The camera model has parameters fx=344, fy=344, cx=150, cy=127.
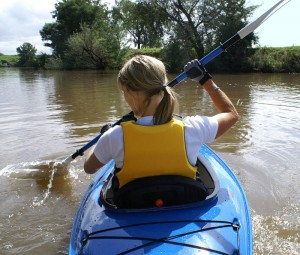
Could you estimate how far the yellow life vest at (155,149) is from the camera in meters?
1.78

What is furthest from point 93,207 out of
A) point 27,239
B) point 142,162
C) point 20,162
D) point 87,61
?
point 87,61

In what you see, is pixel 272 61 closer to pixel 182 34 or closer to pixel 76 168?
pixel 182 34

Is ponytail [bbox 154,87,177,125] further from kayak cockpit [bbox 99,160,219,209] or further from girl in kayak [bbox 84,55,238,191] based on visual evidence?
kayak cockpit [bbox 99,160,219,209]

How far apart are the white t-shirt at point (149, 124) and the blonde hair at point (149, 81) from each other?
Result: 85mm

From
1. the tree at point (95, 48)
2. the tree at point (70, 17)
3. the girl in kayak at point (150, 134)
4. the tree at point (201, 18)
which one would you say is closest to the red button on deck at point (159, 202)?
the girl in kayak at point (150, 134)

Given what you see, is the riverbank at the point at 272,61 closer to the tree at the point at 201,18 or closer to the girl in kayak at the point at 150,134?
the tree at the point at 201,18

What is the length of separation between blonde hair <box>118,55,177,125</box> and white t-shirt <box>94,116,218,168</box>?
8 cm

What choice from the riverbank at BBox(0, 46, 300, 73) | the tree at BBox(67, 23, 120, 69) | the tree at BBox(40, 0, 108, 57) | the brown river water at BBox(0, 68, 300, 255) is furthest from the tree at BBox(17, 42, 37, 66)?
the brown river water at BBox(0, 68, 300, 255)

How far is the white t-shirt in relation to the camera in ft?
6.00

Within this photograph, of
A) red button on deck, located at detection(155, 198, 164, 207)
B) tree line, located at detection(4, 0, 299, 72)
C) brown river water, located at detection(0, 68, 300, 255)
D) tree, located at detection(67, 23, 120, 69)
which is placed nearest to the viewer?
red button on deck, located at detection(155, 198, 164, 207)

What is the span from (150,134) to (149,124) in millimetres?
110

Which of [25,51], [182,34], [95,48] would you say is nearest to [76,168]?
[182,34]

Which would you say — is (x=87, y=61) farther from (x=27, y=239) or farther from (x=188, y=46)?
(x=27, y=239)

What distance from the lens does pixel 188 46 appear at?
23.8 meters
